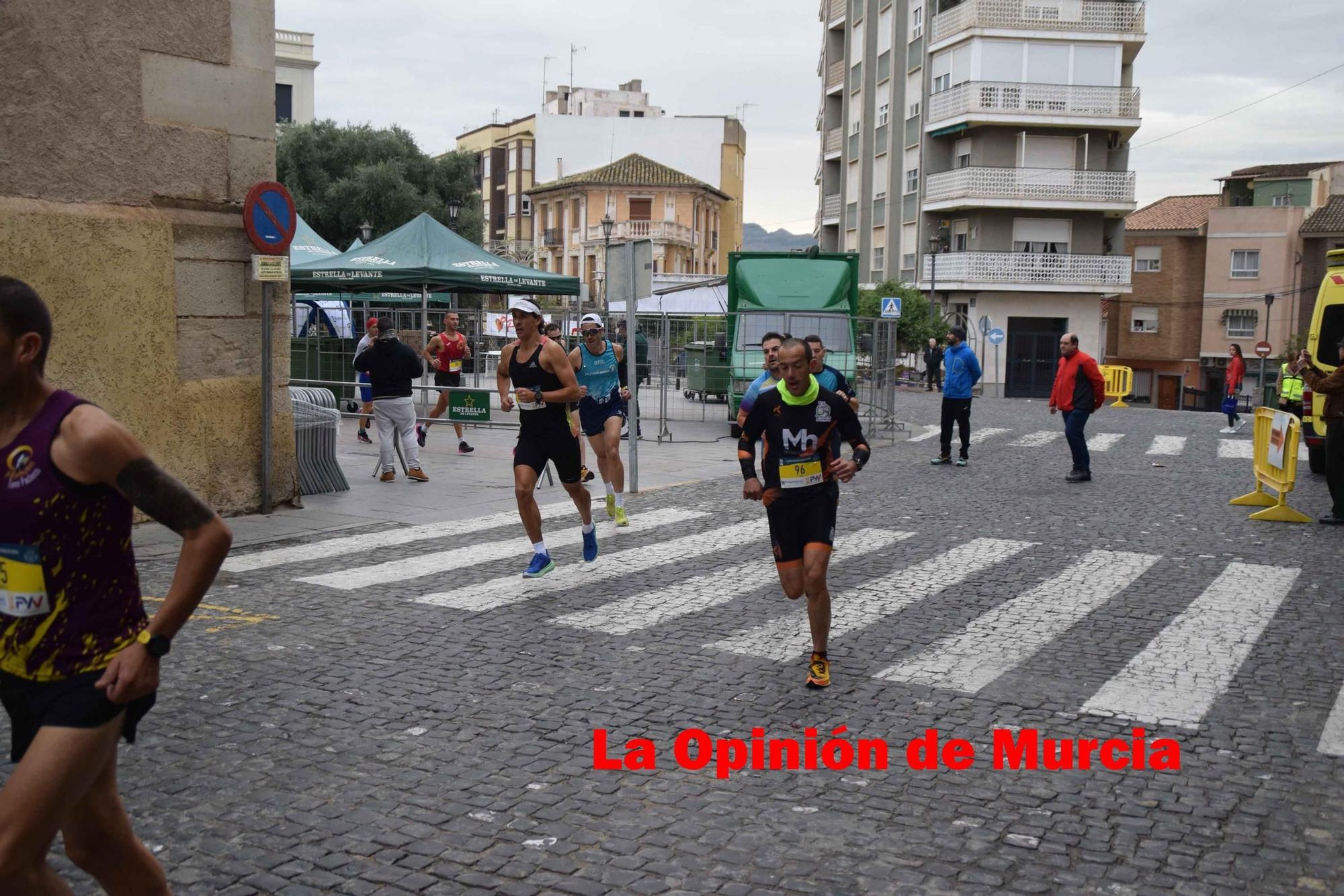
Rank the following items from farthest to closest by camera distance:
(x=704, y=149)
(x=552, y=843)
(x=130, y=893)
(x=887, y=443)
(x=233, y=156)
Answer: (x=704, y=149) < (x=887, y=443) < (x=233, y=156) < (x=552, y=843) < (x=130, y=893)

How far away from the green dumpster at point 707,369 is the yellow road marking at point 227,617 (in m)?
13.3

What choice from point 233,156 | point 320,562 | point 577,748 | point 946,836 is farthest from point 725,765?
point 233,156

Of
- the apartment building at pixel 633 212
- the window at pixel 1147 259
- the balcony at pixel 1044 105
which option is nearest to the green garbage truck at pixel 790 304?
the balcony at pixel 1044 105

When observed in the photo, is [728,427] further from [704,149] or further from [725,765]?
[704,149]

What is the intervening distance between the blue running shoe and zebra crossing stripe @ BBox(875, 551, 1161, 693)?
9.63ft

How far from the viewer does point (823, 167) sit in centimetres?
6325

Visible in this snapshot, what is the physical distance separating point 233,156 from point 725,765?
→ 8069 mm

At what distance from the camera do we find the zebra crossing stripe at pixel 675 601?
→ 7.59 m

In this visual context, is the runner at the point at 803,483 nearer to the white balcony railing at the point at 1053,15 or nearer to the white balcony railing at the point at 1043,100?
the white balcony railing at the point at 1043,100

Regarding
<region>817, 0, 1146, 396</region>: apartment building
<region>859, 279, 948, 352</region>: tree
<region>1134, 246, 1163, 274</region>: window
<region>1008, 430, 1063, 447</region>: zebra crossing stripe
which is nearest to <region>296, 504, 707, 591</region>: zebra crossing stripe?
<region>1008, 430, 1063, 447</region>: zebra crossing stripe

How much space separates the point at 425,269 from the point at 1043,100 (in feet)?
115

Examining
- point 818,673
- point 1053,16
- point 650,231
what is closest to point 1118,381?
point 1053,16

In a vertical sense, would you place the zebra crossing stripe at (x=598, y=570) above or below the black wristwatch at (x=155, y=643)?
below

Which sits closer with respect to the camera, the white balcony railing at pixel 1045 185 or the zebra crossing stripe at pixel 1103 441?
the zebra crossing stripe at pixel 1103 441
